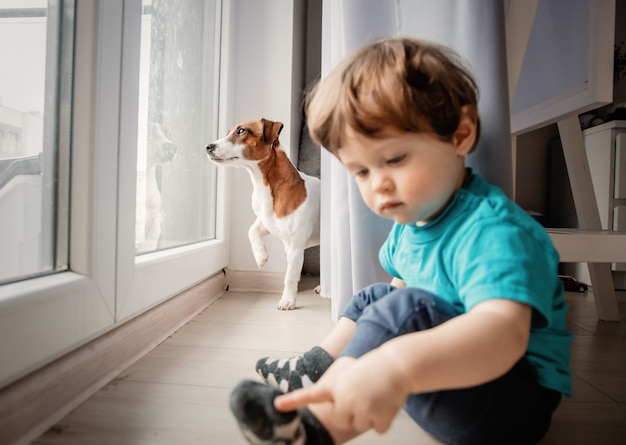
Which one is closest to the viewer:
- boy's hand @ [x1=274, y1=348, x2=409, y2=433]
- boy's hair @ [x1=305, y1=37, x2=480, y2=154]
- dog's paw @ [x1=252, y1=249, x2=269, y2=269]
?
boy's hand @ [x1=274, y1=348, x2=409, y2=433]

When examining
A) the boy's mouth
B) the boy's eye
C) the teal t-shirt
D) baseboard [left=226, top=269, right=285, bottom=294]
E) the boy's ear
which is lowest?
baseboard [left=226, top=269, right=285, bottom=294]

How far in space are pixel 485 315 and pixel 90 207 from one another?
584 millimetres

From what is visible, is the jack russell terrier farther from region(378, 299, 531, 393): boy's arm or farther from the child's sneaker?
region(378, 299, 531, 393): boy's arm

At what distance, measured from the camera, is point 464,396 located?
453mm

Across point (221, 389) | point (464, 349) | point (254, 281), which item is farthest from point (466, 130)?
point (254, 281)

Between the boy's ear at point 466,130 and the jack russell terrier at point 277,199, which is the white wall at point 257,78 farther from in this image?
the boy's ear at point 466,130

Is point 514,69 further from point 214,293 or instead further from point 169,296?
point 214,293

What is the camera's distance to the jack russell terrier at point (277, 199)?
4.27ft

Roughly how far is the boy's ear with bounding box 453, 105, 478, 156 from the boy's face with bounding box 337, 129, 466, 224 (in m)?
0.01

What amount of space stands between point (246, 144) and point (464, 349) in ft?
3.41

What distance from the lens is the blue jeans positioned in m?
0.45

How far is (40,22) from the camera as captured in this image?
63cm

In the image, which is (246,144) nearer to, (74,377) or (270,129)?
(270,129)

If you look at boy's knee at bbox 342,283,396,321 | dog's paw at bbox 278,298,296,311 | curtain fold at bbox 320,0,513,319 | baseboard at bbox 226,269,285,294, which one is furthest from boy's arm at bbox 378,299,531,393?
baseboard at bbox 226,269,285,294
